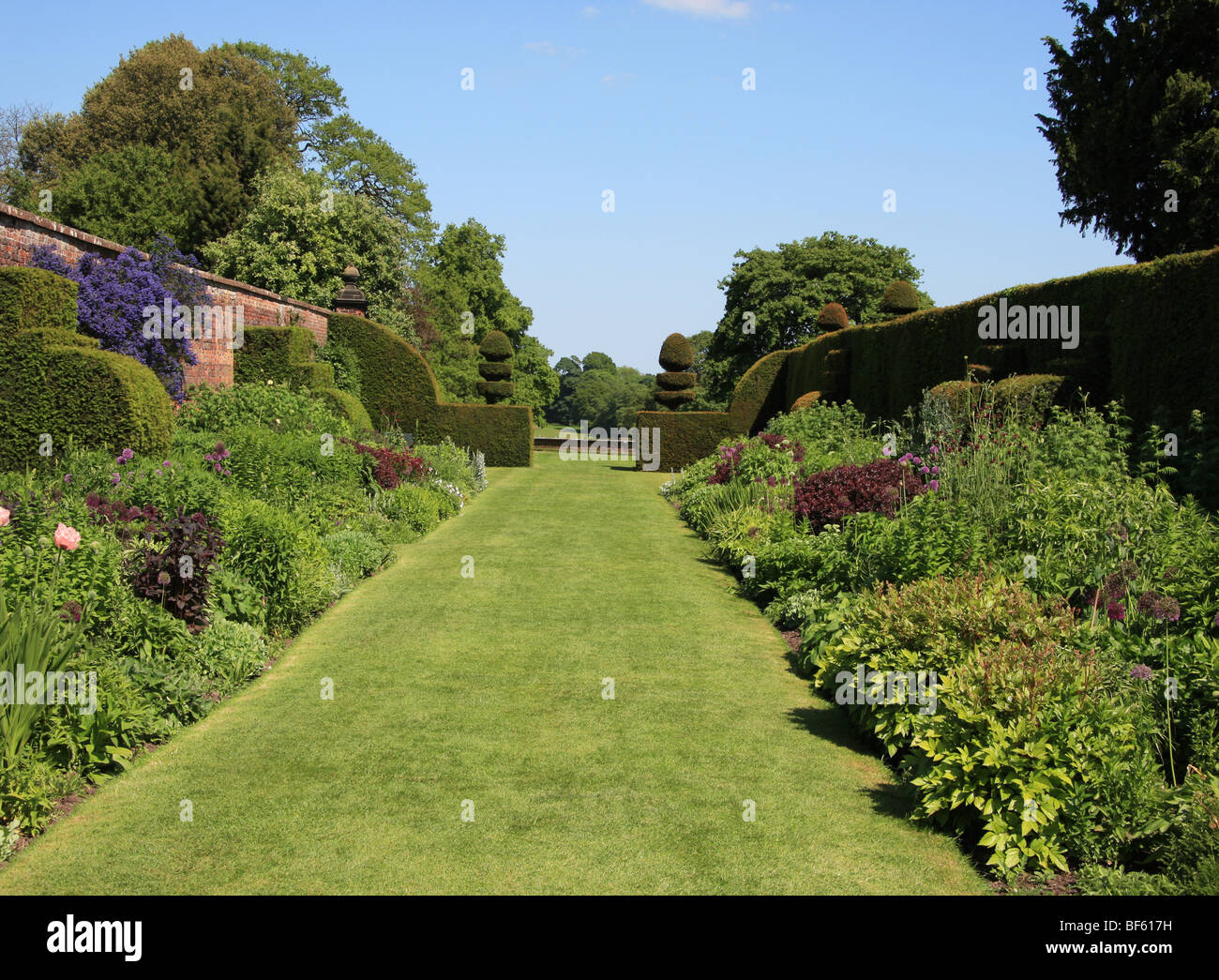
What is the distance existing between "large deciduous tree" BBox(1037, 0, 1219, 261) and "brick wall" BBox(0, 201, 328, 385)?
767 inches

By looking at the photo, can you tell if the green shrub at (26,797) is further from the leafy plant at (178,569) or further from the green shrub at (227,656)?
the leafy plant at (178,569)

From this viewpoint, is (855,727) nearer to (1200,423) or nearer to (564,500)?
(1200,423)

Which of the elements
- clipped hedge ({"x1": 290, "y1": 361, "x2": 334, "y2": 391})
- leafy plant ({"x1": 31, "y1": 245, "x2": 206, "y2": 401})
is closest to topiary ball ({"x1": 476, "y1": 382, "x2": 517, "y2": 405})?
clipped hedge ({"x1": 290, "y1": 361, "x2": 334, "y2": 391})

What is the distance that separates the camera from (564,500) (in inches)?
707

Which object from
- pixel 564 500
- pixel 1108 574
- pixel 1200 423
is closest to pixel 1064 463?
pixel 1200 423

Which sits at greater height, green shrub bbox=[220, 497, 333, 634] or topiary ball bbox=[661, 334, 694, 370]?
topiary ball bbox=[661, 334, 694, 370]

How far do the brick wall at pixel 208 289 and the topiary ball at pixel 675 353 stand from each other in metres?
10.9

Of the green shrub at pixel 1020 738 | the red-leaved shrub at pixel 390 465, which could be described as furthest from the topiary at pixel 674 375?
the green shrub at pixel 1020 738

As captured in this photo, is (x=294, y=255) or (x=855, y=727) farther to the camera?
(x=294, y=255)

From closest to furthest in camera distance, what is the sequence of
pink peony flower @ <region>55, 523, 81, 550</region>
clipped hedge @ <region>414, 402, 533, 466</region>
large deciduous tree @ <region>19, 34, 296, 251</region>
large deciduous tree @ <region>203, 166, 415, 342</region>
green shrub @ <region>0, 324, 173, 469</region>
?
pink peony flower @ <region>55, 523, 81, 550</region>, green shrub @ <region>0, 324, 173, 469</region>, clipped hedge @ <region>414, 402, 533, 466</region>, large deciduous tree @ <region>203, 166, 415, 342</region>, large deciduous tree @ <region>19, 34, 296, 251</region>

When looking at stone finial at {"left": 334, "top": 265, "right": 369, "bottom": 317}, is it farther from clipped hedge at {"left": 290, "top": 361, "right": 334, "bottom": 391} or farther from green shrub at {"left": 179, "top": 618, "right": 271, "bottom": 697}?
green shrub at {"left": 179, "top": 618, "right": 271, "bottom": 697}

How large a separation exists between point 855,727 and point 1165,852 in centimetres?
236

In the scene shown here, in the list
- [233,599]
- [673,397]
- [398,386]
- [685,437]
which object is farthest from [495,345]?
[233,599]

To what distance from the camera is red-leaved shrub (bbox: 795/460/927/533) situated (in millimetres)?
→ 9888
